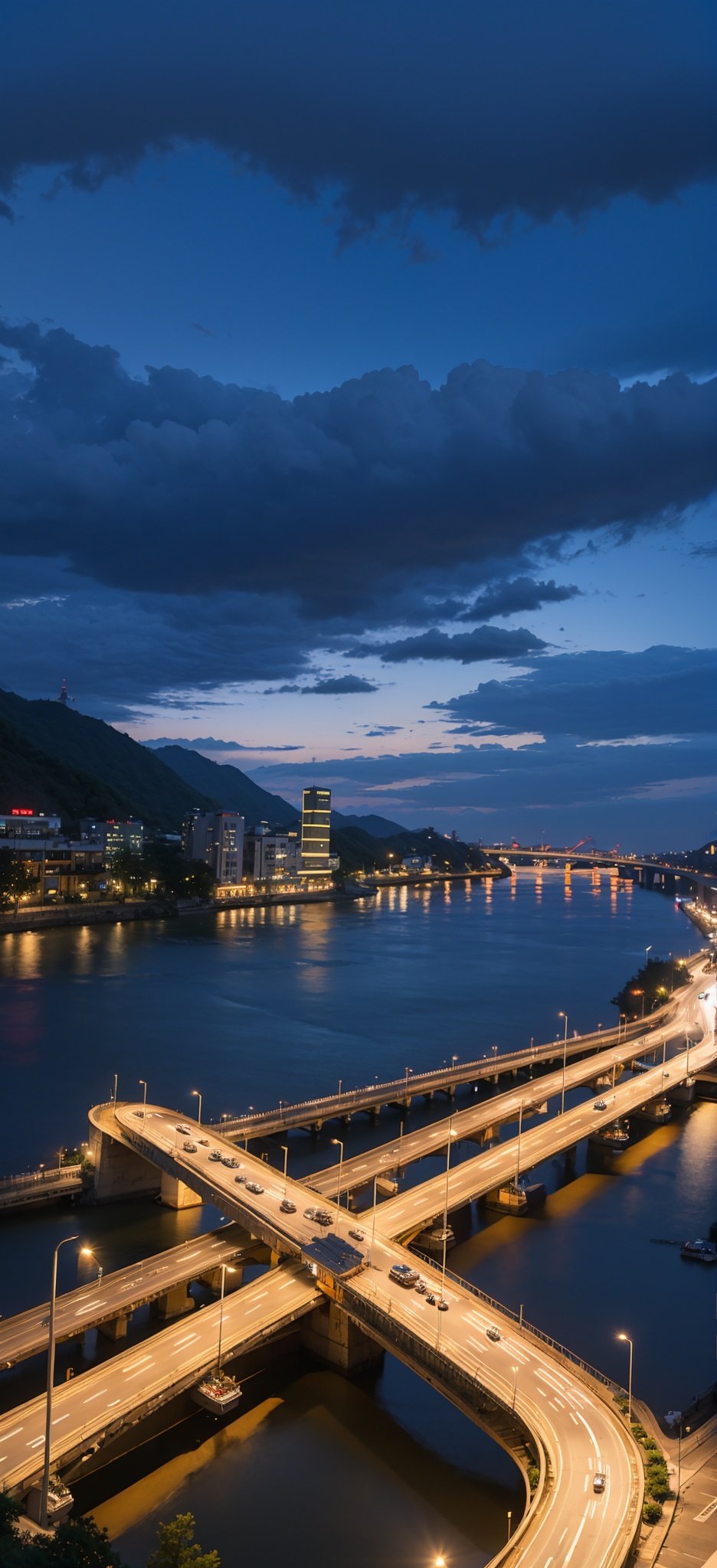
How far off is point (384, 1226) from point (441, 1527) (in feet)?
24.0

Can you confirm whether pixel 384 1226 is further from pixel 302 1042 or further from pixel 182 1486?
pixel 302 1042

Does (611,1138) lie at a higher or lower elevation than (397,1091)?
lower

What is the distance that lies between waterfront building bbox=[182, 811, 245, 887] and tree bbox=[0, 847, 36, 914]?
111 feet

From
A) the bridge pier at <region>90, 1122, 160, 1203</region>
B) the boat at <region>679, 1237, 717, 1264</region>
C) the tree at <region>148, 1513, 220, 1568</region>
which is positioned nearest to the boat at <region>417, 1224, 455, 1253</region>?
the boat at <region>679, 1237, 717, 1264</region>

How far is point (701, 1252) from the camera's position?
26875 millimetres

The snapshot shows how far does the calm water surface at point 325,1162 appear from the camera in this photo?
53.9 feet

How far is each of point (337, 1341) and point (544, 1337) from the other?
Answer: 13.7ft

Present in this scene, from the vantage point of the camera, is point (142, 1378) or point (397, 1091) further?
point (397, 1091)

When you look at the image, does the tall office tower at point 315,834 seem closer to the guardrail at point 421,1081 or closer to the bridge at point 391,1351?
the guardrail at point 421,1081

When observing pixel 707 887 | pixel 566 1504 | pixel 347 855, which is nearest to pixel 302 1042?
pixel 566 1504

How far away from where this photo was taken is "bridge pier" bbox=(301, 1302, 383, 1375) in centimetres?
2000

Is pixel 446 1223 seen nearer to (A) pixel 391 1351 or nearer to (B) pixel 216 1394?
(A) pixel 391 1351

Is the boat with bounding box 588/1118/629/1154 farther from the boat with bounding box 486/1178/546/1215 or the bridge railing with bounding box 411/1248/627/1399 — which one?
the bridge railing with bounding box 411/1248/627/1399

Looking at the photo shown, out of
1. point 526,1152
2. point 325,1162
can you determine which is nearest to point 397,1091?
point 325,1162
